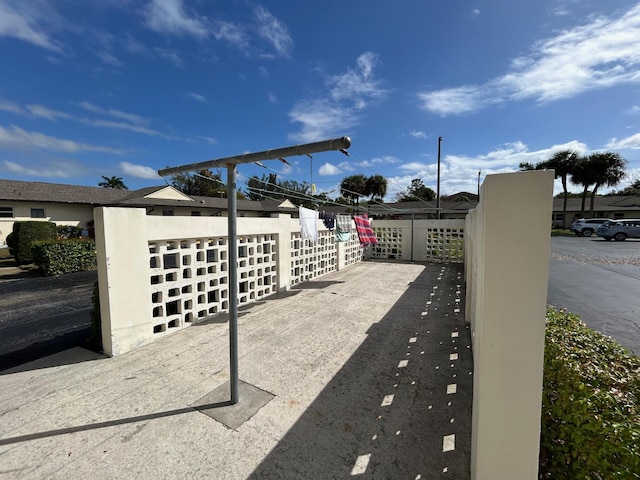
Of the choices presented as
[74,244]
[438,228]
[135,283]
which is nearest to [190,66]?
[74,244]

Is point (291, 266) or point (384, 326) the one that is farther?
point (291, 266)

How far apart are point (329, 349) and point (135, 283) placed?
2.78 m

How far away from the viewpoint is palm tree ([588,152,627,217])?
91.8 feet

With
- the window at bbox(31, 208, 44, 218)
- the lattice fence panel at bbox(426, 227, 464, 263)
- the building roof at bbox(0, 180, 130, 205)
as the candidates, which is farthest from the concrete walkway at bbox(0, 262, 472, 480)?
the window at bbox(31, 208, 44, 218)

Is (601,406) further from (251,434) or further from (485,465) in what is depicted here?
(251,434)

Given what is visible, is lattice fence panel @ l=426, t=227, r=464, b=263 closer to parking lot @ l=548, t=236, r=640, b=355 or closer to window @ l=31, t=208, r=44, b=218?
parking lot @ l=548, t=236, r=640, b=355

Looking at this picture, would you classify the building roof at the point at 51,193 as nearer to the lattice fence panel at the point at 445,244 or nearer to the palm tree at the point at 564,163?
the lattice fence panel at the point at 445,244

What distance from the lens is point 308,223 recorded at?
7441mm

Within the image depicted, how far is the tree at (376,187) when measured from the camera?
36688 millimetres

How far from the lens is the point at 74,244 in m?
9.82

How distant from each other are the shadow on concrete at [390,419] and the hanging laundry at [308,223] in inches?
145

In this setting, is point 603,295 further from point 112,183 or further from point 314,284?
point 112,183

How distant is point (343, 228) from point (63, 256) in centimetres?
978

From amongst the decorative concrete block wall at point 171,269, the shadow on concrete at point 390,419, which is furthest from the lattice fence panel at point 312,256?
the shadow on concrete at point 390,419
